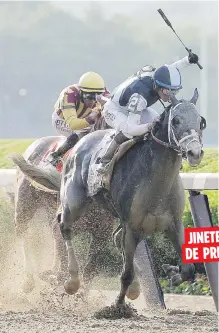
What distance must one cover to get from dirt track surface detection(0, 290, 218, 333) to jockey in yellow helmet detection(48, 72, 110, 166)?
130 cm

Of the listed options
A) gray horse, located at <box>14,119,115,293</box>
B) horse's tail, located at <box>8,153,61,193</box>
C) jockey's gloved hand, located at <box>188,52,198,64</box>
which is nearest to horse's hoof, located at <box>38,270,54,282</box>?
gray horse, located at <box>14,119,115,293</box>

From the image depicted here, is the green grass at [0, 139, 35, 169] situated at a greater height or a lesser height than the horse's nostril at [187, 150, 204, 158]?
lesser

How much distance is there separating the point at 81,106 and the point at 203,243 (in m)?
2.06

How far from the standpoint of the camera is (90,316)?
7.63 metres

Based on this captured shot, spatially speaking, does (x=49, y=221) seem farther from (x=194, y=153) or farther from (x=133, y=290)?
(x=194, y=153)

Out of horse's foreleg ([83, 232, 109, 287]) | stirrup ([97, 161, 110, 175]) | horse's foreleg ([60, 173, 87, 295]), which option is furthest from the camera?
horse's foreleg ([83, 232, 109, 287])

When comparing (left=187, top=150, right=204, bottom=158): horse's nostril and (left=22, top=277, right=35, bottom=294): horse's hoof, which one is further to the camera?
(left=22, top=277, right=35, bottom=294): horse's hoof

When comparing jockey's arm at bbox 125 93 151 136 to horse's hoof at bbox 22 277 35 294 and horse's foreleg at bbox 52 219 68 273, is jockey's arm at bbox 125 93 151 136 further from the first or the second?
horse's hoof at bbox 22 277 35 294

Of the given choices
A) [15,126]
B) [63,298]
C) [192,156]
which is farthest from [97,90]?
[15,126]

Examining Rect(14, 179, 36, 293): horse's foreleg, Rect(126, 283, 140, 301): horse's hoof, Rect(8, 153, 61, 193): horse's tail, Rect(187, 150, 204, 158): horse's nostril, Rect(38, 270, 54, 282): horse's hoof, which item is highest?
Rect(187, 150, 204, 158): horse's nostril

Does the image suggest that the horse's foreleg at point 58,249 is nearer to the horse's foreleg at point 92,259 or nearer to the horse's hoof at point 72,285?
the horse's foreleg at point 92,259

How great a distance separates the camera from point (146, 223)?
7266 millimetres

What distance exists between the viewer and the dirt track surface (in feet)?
22.0

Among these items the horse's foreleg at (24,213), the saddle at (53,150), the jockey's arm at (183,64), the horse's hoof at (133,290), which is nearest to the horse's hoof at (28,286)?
the horse's foreleg at (24,213)
